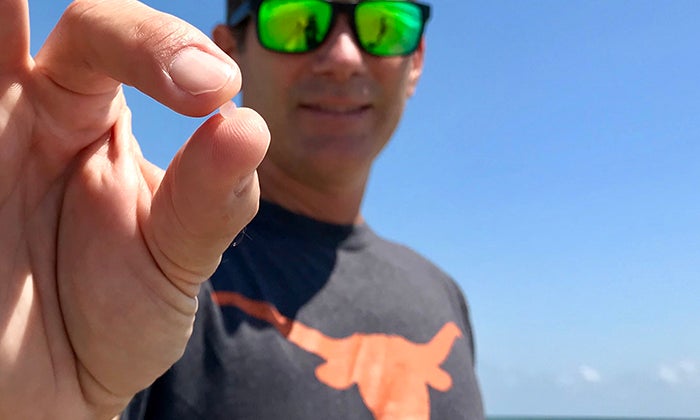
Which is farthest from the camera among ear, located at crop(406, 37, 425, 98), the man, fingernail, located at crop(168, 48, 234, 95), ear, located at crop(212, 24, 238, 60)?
ear, located at crop(406, 37, 425, 98)

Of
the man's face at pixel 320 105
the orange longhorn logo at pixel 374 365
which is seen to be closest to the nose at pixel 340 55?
the man's face at pixel 320 105

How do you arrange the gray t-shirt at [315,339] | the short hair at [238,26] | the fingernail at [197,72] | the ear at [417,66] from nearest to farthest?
the fingernail at [197,72] < the gray t-shirt at [315,339] < the short hair at [238,26] < the ear at [417,66]

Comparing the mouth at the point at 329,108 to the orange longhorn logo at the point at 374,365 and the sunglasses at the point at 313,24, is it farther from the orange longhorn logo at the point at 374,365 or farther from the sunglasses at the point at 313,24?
the orange longhorn logo at the point at 374,365

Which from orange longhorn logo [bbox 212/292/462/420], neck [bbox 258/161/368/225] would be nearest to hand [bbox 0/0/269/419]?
orange longhorn logo [bbox 212/292/462/420]

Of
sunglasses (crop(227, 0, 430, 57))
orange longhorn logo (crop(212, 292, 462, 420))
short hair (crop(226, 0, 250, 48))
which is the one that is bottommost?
orange longhorn logo (crop(212, 292, 462, 420))

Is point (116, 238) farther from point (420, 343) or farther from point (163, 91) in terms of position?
point (420, 343)

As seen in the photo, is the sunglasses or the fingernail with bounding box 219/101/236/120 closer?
the fingernail with bounding box 219/101/236/120

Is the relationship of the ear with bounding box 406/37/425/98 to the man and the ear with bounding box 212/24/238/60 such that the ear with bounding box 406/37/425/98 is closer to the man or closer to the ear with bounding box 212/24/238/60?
the man
